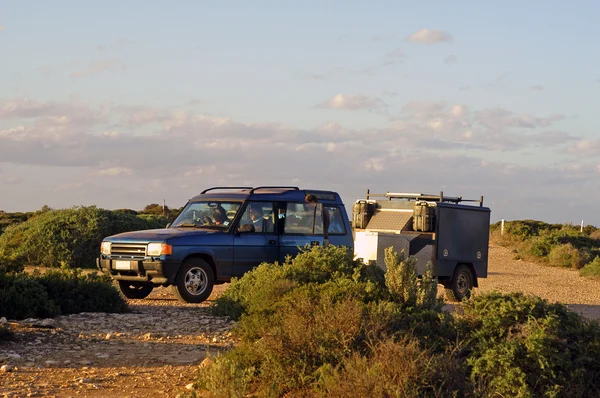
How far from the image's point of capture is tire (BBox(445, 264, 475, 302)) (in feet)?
67.8

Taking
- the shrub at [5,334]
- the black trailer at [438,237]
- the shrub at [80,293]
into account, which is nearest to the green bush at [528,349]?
the shrub at [5,334]

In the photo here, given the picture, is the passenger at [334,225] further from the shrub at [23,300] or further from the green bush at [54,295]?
the shrub at [23,300]

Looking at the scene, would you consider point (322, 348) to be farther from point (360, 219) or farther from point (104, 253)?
point (360, 219)

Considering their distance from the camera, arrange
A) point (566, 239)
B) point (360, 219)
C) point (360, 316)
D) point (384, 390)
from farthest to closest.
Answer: point (566, 239) < point (360, 219) < point (360, 316) < point (384, 390)

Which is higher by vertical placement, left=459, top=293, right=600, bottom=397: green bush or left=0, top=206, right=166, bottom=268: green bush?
left=0, top=206, right=166, bottom=268: green bush

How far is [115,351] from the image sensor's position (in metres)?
10.8

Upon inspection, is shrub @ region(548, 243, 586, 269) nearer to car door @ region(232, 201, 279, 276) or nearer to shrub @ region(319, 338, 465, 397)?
car door @ region(232, 201, 279, 276)

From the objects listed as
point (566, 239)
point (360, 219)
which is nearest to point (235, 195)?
point (360, 219)

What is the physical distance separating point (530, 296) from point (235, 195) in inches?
352

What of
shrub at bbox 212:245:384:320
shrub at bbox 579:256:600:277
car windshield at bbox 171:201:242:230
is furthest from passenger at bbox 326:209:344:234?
shrub at bbox 579:256:600:277

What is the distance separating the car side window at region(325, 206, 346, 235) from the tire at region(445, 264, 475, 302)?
4.04 metres

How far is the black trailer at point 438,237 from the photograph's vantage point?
2025 cm

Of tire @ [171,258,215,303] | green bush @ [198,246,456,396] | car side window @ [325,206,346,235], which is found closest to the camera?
green bush @ [198,246,456,396]

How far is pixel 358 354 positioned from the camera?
7832 millimetres
